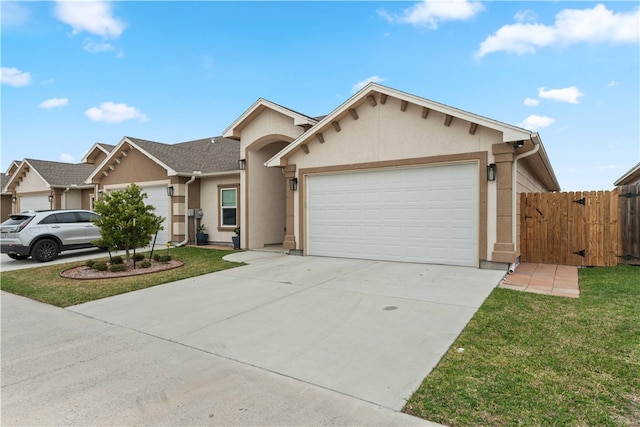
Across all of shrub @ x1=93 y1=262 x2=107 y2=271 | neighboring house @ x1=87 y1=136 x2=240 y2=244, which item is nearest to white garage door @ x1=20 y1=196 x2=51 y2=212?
neighboring house @ x1=87 y1=136 x2=240 y2=244

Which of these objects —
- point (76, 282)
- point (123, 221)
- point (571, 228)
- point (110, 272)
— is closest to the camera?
point (76, 282)

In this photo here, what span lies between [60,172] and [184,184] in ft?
40.7

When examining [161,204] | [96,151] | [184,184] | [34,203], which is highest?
[96,151]

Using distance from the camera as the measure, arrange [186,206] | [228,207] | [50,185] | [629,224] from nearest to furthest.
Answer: [629,224] → [228,207] → [186,206] → [50,185]

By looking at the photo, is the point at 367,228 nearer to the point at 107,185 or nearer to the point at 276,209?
the point at 276,209

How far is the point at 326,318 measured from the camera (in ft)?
16.6

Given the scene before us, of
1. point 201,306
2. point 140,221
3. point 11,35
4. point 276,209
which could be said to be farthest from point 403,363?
point 11,35

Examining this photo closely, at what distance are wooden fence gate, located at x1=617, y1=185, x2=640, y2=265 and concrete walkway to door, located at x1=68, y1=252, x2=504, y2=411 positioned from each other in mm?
4126

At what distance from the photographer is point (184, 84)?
17359 millimetres

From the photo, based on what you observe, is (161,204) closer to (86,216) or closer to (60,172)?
(86,216)

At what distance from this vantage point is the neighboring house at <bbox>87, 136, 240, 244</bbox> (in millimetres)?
14656

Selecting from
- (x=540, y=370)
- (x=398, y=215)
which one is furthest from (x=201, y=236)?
(x=540, y=370)

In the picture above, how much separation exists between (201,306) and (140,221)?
16.7 ft

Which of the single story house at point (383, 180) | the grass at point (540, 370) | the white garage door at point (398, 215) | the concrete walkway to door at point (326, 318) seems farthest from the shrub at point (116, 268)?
the grass at point (540, 370)
